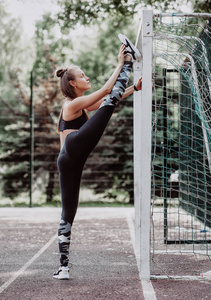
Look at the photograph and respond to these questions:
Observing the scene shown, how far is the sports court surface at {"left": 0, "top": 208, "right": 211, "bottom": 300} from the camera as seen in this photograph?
3.95 m

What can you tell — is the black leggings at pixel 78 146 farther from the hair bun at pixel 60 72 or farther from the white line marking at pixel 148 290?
the white line marking at pixel 148 290

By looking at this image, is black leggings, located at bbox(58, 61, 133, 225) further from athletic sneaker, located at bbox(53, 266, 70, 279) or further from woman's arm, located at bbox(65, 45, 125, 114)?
athletic sneaker, located at bbox(53, 266, 70, 279)

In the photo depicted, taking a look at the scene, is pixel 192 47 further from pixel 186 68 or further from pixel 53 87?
pixel 53 87

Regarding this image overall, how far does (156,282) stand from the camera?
438 cm

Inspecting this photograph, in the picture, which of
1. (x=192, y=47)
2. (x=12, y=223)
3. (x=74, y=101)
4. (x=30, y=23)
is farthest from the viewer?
(x=30, y=23)

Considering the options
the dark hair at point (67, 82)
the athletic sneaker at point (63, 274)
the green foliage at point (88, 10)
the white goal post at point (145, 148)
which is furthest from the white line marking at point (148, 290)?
the green foliage at point (88, 10)

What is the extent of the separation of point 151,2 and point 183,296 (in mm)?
11569

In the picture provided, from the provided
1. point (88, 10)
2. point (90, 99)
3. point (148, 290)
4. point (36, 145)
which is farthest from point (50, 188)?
point (148, 290)

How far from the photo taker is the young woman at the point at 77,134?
14.5ft

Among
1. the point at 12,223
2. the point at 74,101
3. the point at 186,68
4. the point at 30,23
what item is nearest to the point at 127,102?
the point at 12,223

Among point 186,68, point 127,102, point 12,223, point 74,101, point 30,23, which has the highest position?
point 30,23

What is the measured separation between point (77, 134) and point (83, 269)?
1542 millimetres

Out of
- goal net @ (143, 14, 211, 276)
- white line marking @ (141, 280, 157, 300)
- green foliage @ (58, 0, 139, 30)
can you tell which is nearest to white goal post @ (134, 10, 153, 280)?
white line marking @ (141, 280, 157, 300)

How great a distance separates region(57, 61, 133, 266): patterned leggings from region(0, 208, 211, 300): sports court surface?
429mm
